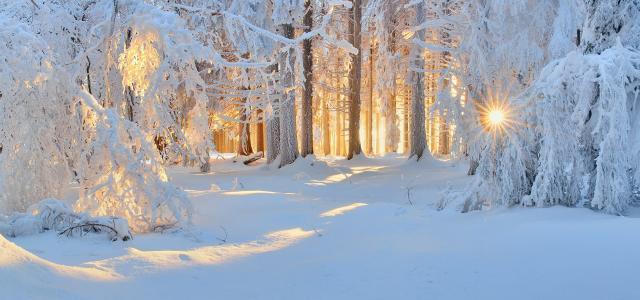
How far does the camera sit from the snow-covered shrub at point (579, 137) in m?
6.83

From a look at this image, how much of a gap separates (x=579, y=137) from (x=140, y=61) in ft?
19.0

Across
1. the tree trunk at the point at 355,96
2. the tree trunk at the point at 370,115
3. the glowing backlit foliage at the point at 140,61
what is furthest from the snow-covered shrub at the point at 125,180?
the tree trunk at the point at 370,115

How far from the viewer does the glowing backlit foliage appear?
7.13 metres

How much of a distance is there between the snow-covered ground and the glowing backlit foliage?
82.1 inches

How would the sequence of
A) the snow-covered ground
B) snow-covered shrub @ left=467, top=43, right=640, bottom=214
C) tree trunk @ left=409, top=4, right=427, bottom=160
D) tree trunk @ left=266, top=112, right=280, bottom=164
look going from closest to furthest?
the snow-covered ground, snow-covered shrub @ left=467, top=43, right=640, bottom=214, tree trunk @ left=409, top=4, right=427, bottom=160, tree trunk @ left=266, top=112, right=280, bottom=164

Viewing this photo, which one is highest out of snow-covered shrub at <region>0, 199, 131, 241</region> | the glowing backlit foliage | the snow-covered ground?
the glowing backlit foliage

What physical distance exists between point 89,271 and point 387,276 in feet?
7.91

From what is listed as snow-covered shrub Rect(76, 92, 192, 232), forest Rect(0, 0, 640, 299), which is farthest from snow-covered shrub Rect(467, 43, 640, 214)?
snow-covered shrub Rect(76, 92, 192, 232)

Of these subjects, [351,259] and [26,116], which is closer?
[351,259]

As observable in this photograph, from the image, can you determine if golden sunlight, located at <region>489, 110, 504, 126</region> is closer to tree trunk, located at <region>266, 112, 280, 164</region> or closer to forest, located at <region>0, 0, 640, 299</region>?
forest, located at <region>0, 0, 640, 299</region>

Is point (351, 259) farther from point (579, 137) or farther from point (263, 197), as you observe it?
point (263, 197)

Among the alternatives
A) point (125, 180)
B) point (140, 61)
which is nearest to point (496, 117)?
point (140, 61)

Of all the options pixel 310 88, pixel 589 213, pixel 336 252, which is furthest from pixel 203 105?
pixel 310 88

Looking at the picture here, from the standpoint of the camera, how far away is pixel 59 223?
583 centimetres
